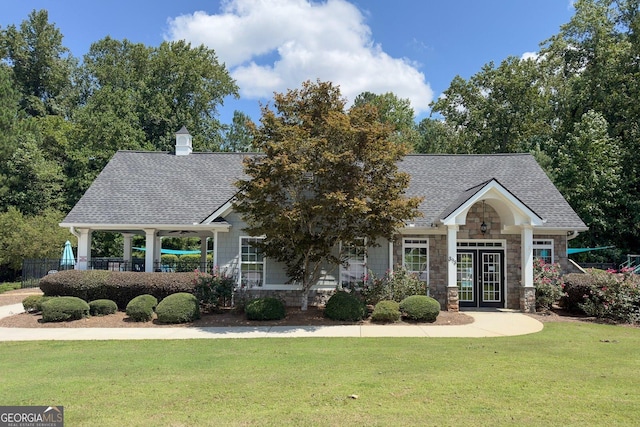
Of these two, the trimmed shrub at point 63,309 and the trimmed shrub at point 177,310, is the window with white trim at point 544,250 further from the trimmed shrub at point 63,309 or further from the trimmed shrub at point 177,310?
the trimmed shrub at point 63,309

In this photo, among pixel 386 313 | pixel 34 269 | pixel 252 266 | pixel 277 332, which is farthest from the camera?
pixel 34 269

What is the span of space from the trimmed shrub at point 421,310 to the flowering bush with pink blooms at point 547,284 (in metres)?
4.33

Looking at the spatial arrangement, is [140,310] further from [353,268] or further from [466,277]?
[466,277]

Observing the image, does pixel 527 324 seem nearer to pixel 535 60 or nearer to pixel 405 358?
pixel 405 358

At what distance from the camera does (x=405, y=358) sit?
840 centimetres

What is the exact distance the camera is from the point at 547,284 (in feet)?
49.2

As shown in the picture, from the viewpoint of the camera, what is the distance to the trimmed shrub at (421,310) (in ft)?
43.4

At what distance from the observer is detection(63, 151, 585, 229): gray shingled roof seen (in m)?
16.9

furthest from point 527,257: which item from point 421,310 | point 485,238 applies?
point 421,310

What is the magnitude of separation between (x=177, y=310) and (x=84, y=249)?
6.45 meters

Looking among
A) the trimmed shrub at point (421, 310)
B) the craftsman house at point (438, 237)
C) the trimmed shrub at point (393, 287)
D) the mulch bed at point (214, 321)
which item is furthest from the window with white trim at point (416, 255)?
the trimmed shrub at point (421, 310)

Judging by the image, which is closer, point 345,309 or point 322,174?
point 322,174

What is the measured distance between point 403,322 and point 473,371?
6.00 m

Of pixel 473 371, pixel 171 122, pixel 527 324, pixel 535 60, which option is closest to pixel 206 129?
pixel 171 122
